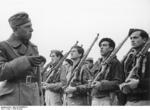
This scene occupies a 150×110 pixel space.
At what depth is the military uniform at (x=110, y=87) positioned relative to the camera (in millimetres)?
7230

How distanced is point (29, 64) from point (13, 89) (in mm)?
316

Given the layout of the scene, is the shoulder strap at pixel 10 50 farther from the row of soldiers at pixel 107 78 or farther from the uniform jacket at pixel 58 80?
the uniform jacket at pixel 58 80

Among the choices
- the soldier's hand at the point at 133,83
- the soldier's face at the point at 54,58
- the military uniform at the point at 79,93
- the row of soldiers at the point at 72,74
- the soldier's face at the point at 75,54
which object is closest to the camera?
the row of soldiers at the point at 72,74

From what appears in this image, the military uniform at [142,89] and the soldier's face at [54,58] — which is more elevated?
the soldier's face at [54,58]

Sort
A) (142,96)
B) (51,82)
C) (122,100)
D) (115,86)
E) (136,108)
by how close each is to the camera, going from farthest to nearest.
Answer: (51,82)
(115,86)
(122,100)
(142,96)
(136,108)

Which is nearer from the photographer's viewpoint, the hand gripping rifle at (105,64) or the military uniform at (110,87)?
the military uniform at (110,87)

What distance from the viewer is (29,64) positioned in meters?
4.82

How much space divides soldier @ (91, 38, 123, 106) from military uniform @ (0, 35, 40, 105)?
7.68 feet

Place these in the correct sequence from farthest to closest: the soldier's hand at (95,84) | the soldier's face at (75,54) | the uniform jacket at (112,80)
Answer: the soldier's face at (75,54), the soldier's hand at (95,84), the uniform jacket at (112,80)

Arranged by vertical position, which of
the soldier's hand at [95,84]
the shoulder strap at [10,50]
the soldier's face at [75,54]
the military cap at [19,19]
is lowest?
the soldier's hand at [95,84]

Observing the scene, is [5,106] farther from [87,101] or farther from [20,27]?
[87,101]

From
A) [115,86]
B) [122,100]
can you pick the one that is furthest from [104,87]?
[122,100]

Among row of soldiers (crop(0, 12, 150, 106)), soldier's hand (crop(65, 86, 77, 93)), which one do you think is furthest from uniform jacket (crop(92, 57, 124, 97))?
soldier's hand (crop(65, 86, 77, 93))

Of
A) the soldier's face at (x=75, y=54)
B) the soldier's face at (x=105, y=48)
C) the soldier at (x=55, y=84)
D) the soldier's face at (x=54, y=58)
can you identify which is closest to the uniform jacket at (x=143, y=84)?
the soldier's face at (x=105, y=48)
